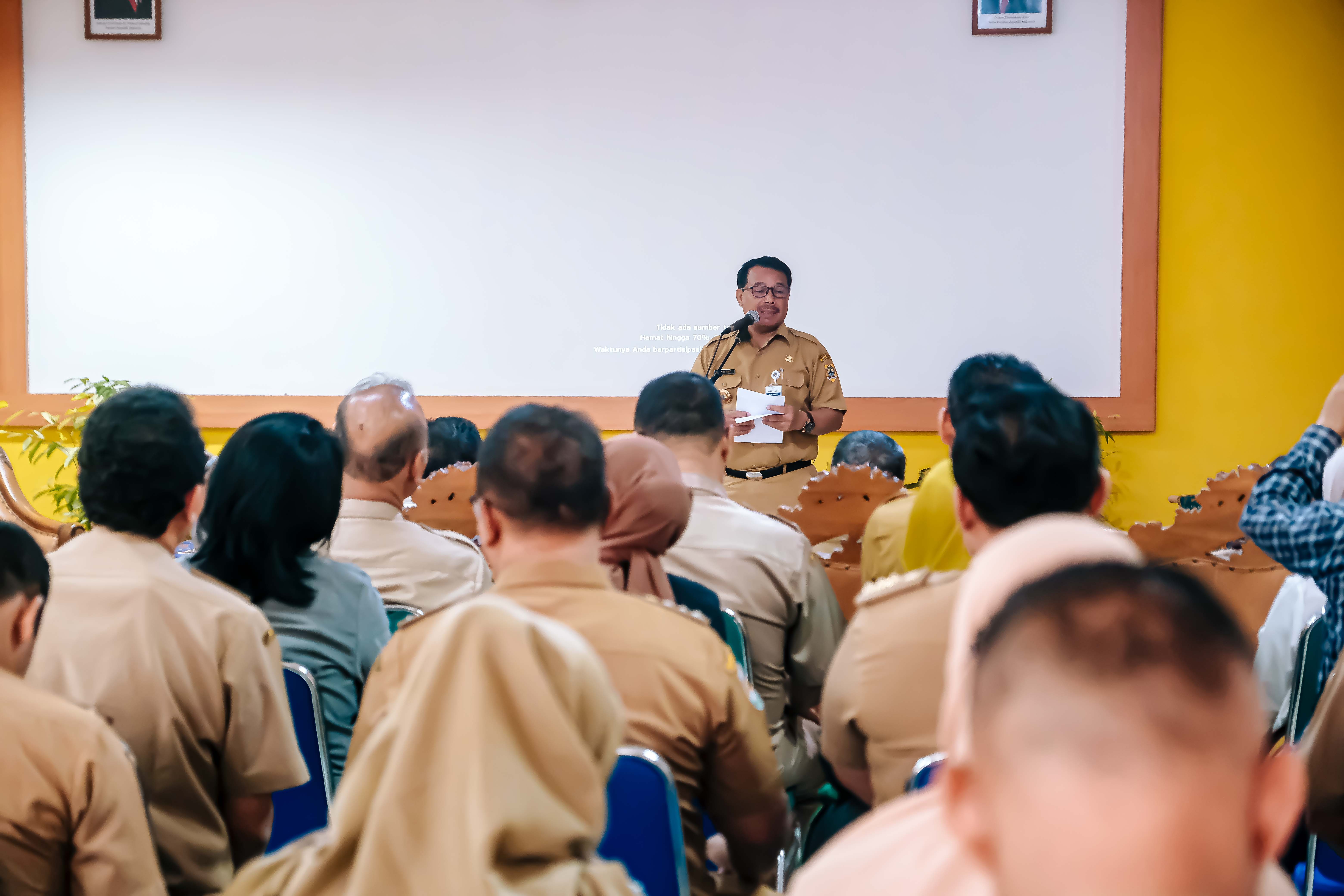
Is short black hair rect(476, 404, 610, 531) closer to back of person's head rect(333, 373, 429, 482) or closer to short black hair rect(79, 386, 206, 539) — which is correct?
short black hair rect(79, 386, 206, 539)

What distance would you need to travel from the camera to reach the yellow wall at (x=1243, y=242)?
17.9 ft

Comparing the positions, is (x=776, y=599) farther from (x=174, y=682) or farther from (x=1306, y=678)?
(x=174, y=682)

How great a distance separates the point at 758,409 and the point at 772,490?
46cm

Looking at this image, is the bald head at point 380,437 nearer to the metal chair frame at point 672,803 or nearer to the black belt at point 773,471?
the metal chair frame at point 672,803

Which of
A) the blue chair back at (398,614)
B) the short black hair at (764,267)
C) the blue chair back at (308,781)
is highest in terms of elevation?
the short black hair at (764,267)

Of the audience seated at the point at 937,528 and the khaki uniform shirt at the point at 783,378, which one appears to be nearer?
the audience seated at the point at 937,528

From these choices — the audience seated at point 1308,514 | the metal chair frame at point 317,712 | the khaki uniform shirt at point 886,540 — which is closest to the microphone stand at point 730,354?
the khaki uniform shirt at point 886,540

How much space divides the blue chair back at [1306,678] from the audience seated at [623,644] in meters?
1.09

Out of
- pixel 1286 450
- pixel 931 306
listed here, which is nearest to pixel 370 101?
pixel 931 306

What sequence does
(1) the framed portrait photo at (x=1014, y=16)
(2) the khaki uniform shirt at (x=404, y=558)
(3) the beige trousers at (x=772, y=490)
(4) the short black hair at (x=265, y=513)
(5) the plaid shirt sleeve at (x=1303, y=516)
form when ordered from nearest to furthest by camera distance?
(5) the plaid shirt sleeve at (x=1303, y=516) < (4) the short black hair at (x=265, y=513) < (2) the khaki uniform shirt at (x=404, y=558) < (3) the beige trousers at (x=772, y=490) < (1) the framed portrait photo at (x=1014, y=16)

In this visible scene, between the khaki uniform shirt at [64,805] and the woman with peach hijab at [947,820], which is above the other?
the woman with peach hijab at [947,820]

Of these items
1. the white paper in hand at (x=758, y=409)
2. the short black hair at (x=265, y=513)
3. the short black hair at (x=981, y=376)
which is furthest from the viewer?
the white paper in hand at (x=758, y=409)

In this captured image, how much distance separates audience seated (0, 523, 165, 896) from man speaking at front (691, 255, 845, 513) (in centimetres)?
357

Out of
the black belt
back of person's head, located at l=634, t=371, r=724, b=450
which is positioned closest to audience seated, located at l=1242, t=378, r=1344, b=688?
back of person's head, located at l=634, t=371, r=724, b=450
